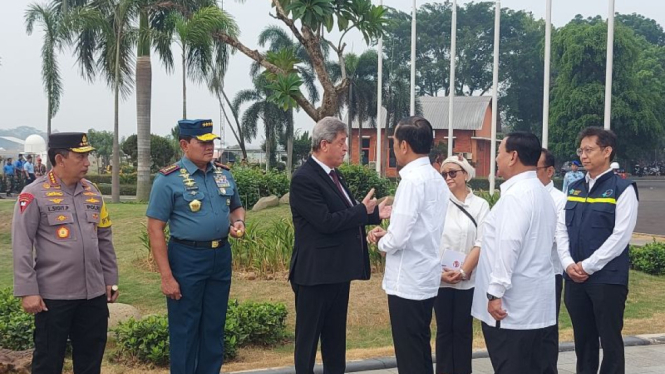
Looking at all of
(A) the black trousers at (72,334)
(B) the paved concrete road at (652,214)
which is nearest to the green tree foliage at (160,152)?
(B) the paved concrete road at (652,214)

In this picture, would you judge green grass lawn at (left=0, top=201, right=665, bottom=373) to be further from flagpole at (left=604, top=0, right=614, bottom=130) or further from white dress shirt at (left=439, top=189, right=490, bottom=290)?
flagpole at (left=604, top=0, right=614, bottom=130)

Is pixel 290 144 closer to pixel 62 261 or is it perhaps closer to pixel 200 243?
pixel 200 243

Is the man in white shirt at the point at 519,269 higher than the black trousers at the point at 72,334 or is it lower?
higher

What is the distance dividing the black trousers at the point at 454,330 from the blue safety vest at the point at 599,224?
0.79m

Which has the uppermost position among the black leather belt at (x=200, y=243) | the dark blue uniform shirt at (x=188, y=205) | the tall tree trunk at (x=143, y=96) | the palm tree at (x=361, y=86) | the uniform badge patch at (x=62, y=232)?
the palm tree at (x=361, y=86)

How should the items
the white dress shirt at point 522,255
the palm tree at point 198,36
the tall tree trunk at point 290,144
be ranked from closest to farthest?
the white dress shirt at point 522,255 < the palm tree at point 198,36 < the tall tree trunk at point 290,144

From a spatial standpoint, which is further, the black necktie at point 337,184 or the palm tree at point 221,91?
the palm tree at point 221,91

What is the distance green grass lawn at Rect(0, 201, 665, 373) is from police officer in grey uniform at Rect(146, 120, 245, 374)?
111cm

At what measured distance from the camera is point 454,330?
16.8ft

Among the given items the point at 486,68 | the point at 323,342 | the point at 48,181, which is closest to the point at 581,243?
the point at 323,342

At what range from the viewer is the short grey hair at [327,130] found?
4.54 metres

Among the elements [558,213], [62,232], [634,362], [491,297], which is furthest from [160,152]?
[491,297]

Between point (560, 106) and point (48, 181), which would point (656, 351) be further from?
point (560, 106)

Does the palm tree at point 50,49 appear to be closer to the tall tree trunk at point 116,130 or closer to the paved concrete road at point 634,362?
the tall tree trunk at point 116,130
